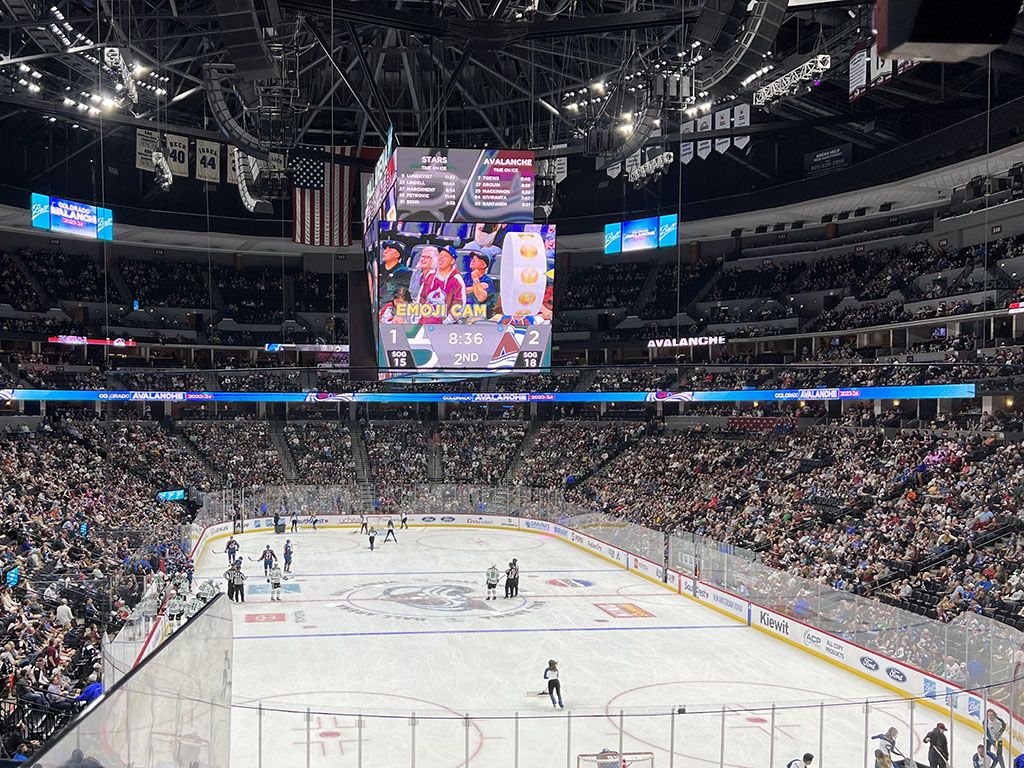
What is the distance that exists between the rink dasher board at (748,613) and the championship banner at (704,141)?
677 inches

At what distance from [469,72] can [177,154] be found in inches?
525

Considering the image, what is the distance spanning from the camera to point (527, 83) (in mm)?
41312

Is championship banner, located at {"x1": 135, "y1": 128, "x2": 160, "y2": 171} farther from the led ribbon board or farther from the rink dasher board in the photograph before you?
the rink dasher board

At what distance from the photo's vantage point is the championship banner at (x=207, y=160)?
39469 mm

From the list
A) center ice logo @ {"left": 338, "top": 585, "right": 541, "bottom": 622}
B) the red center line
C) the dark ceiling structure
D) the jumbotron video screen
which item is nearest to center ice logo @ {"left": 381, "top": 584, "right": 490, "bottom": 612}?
center ice logo @ {"left": 338, "top": 585, "right": 541, "bottom": 622}

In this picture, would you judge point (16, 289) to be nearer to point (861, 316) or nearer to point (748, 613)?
point (748, 613)

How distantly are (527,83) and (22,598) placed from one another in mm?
31452

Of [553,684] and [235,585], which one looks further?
[235,585]

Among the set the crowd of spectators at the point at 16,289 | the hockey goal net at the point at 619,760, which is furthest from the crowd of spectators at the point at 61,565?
the crowd of spectators at the point at 16,289

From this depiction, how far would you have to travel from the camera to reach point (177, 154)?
40594 millimetres

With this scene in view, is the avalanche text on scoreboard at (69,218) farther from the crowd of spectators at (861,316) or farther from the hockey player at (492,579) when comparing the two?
the crowd of spectators at (861,316)

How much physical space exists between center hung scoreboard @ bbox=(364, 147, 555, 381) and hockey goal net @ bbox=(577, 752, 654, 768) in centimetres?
1260

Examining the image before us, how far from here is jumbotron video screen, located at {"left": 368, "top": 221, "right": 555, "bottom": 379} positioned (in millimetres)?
22828

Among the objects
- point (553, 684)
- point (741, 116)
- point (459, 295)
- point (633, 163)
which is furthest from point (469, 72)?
point (553, 684)
